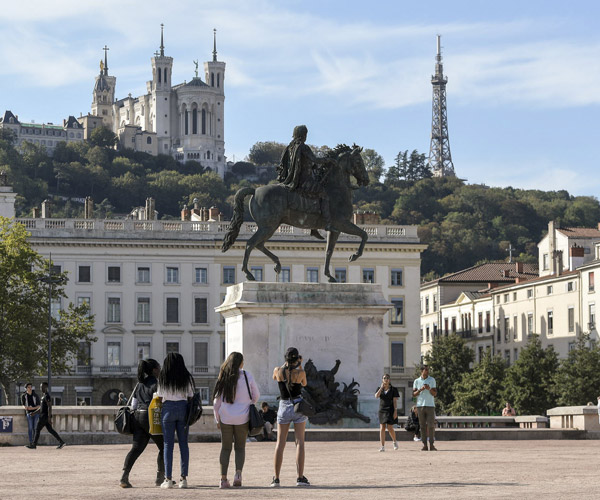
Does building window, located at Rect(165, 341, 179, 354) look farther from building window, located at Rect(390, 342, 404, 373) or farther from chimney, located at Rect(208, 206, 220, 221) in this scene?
building window, located at Rect(390, 342, 404, 373)

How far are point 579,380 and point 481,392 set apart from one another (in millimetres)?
7747

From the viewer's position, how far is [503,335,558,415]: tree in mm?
88250

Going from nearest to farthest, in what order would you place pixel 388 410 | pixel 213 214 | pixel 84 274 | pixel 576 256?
pixel 388 410
pixel 84 274
pixel 576 256
pixel 213 214

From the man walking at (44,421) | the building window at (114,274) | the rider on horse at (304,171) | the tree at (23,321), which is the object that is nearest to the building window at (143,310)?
the building window at (114,274)

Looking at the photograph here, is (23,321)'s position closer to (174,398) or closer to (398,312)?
(398,312)

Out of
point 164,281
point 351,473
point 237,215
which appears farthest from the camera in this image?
point 164,281

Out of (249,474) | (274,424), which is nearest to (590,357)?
(274,424)

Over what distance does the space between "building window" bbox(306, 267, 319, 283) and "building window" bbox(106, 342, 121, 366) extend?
13.1 metres

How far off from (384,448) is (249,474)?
683cm

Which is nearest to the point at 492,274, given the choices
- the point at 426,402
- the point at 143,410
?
the point at 426,402

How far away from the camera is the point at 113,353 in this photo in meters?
98.1

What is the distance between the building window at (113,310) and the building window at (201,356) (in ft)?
17.6

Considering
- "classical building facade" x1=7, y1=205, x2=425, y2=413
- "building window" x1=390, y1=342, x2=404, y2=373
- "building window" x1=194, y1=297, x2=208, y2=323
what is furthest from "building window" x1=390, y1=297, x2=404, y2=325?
"building window" x1=194, y1=297, x2=208, y2=323

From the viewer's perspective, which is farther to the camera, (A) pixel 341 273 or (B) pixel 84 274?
(A) pixel 341 273
